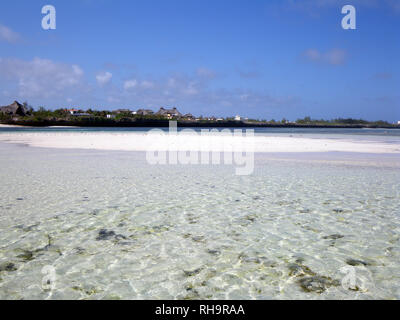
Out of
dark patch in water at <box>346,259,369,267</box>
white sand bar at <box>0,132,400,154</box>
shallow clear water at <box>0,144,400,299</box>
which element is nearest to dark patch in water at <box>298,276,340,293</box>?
shallow clear water at <box>0,144,400,299</box>

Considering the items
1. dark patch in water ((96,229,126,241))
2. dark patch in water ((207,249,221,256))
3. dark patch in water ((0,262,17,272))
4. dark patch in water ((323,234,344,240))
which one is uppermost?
dark patch in water ((96,229,126,241))

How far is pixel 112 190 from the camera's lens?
7871mm

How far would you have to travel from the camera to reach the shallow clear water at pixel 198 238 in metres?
3.39

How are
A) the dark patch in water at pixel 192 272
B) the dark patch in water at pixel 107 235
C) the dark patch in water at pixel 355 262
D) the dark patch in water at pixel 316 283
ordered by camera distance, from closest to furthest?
the dark patch in water at pixel 316 283 → the dark patch in water at pixel 192 272 → the dark patch in water at pixel 355 262 → the dark patch in water at pixel 107 235

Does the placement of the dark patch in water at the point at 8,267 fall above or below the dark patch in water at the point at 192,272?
above

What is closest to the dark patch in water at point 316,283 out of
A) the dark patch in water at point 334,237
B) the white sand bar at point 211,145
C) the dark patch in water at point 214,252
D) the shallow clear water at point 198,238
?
the shallow clear water at point 198,238

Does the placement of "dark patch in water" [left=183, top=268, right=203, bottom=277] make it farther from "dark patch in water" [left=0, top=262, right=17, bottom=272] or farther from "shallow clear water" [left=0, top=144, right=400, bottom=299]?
"dark patch in water" [left=0, top=262, right=17, bottom=272]

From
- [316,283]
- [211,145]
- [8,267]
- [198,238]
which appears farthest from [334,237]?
[211,145]

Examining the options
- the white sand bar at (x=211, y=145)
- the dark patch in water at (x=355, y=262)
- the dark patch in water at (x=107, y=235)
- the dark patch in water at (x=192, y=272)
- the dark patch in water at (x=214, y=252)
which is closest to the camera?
the dark patch in water at (x=192, y=272)

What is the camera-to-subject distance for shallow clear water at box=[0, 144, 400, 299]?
339 cm

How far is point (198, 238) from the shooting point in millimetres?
4746

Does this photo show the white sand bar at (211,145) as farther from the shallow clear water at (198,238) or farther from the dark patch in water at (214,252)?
the dark patch in water at (214,252)

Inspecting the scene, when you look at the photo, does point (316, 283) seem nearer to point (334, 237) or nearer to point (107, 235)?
point (334, 237)
